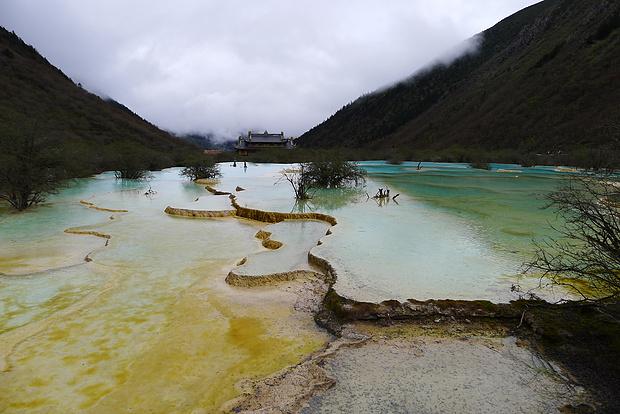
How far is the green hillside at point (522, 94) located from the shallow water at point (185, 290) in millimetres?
23011

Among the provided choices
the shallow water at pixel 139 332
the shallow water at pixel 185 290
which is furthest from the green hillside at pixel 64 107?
the shallow water at pixel 139 332

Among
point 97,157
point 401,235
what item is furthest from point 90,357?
point 97,157

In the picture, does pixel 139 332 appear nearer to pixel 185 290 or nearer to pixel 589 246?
pixel 185 290

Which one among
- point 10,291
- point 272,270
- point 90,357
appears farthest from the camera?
point 272,270

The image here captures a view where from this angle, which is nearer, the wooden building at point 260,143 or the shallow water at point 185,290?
the shallow water at point 185,290

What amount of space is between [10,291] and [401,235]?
638cm

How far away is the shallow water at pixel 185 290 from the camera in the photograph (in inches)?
141

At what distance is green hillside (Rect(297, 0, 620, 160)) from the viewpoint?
4066cm

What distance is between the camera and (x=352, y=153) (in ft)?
154

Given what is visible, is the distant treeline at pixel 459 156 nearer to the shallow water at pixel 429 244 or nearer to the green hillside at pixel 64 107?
the green hillside at pixel 64 107

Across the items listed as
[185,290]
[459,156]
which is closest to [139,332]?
[185,290]

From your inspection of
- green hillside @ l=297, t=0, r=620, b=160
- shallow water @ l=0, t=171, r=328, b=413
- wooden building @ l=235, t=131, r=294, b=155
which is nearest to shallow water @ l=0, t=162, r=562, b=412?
shallow water @ l=0, t=171, r=328, b=413

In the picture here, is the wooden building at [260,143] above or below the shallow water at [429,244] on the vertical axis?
above

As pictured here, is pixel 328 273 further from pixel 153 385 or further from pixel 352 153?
pixel 352 153
